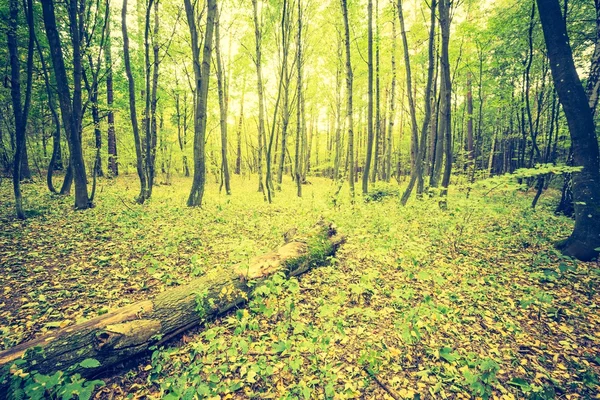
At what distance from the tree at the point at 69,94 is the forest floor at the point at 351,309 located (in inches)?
74.4

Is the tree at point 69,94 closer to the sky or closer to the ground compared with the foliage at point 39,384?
closer to the sky

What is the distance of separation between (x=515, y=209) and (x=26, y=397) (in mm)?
14439

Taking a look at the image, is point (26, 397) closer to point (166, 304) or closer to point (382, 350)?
point (166, 304)

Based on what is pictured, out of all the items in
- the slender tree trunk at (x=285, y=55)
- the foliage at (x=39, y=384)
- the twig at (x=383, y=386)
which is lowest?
the twig at (x=383, y=386)

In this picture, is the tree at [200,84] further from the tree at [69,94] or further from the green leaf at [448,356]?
the green leaf at [448,356]

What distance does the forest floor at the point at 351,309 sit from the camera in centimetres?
306

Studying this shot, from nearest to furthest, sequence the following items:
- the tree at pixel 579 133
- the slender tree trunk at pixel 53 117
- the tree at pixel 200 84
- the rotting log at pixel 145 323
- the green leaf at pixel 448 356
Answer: the rotting log at pixel 145 323
the green leaf at pixel 448 356
the tree at pixel 579 133
the slender tree trunk at pixel 53 117
the tree at pixel 200 84

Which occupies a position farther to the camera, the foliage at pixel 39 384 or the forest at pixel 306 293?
the forest at pixel 306 293

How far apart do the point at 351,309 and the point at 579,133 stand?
6035 millimetres

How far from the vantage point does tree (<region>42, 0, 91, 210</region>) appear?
327 inches

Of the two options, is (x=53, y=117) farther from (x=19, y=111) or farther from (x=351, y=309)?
(x=351, y=309)

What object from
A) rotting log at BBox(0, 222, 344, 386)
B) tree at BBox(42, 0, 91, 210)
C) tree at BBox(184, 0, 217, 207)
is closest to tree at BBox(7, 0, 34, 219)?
tree at BBox(42, 0, 91, 210)

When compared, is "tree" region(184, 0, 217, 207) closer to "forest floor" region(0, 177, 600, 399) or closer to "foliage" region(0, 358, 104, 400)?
"forest floor" region(0, 177, 600, 399)

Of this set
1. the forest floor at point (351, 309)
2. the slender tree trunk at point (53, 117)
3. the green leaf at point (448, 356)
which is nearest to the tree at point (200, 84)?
the forest floor at point (351, 309)
